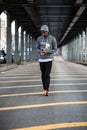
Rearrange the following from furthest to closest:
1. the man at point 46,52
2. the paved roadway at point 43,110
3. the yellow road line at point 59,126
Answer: the man at point 46,52 < the paved roadway at point 43,110 < the yellow road line at point 59,126

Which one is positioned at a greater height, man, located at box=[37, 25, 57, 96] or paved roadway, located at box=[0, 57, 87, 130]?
man, located at box=[37, 25, 57, 96]

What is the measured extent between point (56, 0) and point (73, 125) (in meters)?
31.7

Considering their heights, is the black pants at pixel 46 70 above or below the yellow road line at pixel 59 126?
above

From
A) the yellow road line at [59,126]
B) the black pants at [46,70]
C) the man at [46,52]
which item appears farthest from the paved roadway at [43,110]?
the man at [46,52]

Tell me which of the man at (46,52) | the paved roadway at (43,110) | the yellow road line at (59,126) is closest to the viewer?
the yellow road line at (59,126)

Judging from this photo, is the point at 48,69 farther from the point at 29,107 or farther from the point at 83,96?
the point at 29,107

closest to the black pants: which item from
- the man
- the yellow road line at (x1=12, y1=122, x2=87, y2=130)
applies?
the man

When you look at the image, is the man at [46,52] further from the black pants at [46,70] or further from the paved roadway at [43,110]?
the paved roadway at [43,110]

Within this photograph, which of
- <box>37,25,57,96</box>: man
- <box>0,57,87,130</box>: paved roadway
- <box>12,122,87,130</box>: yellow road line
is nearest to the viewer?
<box>12,122,87,130</box>: yellow road line

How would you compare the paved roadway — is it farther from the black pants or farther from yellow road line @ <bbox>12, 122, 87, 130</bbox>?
the black pants

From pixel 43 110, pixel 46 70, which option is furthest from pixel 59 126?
pixel 46 70

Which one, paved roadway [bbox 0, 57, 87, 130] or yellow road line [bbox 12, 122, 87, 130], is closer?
yellow road line [bbox 12, 122, 87, 130]

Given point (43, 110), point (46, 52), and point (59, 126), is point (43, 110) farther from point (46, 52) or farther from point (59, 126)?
point (46, 52)

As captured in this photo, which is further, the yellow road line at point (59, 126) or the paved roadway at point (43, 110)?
the paved roadway at point (43, 110)
